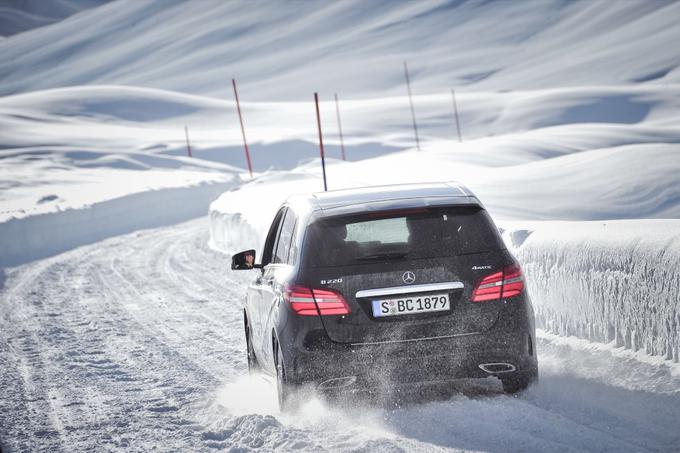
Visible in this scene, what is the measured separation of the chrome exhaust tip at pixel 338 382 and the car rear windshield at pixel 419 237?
659 mm

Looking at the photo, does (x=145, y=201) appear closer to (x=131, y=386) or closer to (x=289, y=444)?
(x=131, y=386)

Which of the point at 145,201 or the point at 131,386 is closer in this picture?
the point at 131,386

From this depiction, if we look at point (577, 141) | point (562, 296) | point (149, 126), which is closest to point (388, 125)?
point (149, 126)

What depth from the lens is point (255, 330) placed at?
7.87 meters

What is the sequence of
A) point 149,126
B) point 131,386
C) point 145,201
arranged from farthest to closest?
point 149,126
point 145,201
point 131,386

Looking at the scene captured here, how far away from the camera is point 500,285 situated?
6184 millimetres

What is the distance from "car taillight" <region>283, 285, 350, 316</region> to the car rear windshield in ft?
0.53

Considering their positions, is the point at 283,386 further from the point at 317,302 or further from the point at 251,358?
the point at 251,358

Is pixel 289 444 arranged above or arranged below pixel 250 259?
below

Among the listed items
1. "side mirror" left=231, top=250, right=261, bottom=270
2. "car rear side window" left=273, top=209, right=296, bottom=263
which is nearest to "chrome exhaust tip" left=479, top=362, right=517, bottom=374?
"car rear side window" left=273, top=209, right=296, bottom=263

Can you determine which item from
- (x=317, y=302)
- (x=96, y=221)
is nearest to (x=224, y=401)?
(x=317, y=302)

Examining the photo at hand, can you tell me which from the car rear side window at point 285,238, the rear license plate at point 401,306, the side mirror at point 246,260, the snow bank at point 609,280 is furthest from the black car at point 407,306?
the side mirror at point 246,260

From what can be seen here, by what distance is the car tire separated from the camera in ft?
20.9

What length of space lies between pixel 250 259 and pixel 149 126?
103752mm
